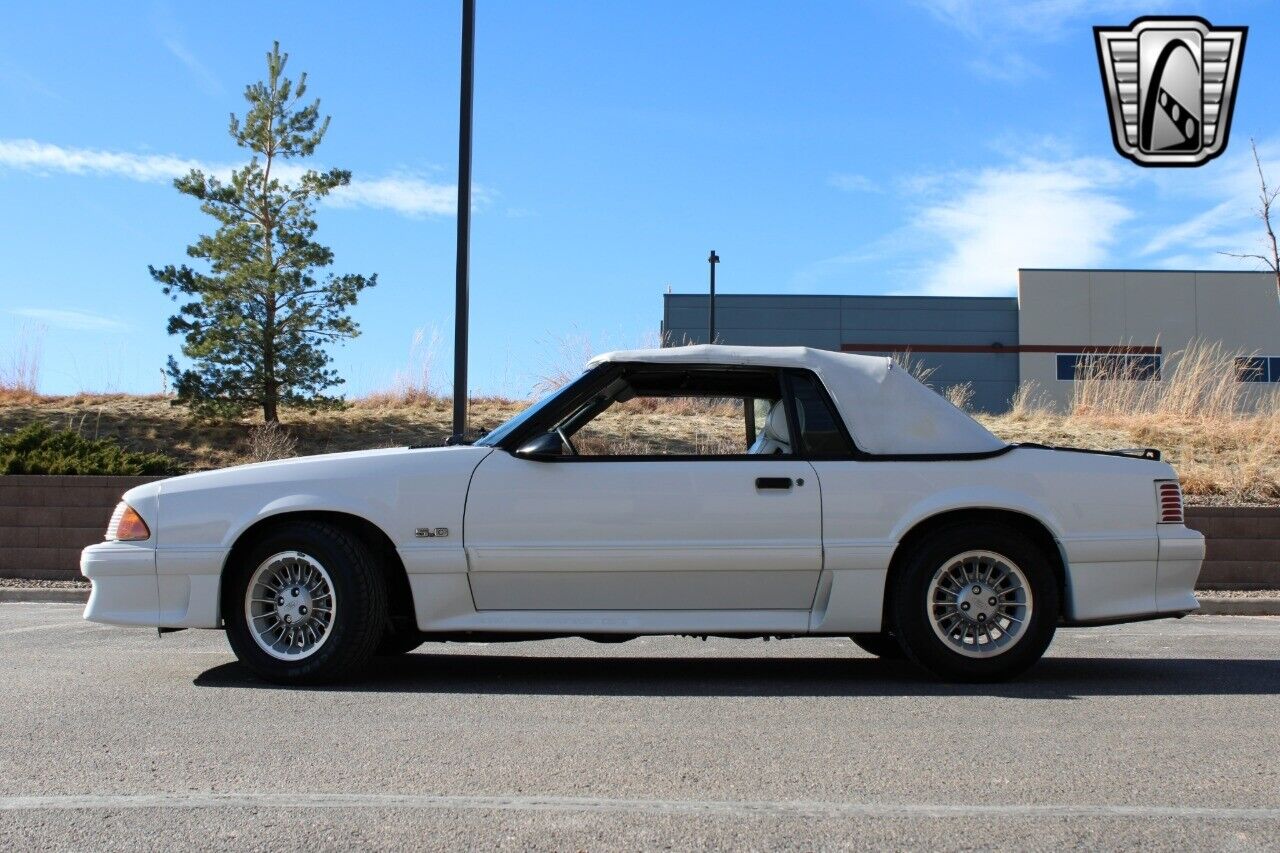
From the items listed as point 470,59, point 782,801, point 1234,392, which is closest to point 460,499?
point 782,801

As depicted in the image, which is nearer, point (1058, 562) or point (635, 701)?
point (635, 701)

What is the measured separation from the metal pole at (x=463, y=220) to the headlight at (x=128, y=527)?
17.5 ft

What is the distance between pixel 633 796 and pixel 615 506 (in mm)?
2206

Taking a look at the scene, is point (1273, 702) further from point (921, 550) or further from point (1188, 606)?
point (921, 550)

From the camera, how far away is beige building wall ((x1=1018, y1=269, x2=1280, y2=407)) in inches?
1858

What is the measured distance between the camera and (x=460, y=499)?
19.6ft

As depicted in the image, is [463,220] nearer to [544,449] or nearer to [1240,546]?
[544,449]

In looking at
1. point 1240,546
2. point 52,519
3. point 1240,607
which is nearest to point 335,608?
point 52,519

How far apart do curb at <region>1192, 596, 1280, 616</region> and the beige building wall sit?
3712 centimetres

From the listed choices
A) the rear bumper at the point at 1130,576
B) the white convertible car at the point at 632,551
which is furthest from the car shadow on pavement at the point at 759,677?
the rear bumper at the point at 1130,576

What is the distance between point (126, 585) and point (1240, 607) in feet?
29.7

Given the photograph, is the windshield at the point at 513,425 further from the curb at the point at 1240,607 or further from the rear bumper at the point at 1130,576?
the curb at the point at 1240,607

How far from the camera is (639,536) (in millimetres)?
5941

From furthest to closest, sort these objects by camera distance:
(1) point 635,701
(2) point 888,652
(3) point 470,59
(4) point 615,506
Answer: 1. (3) point 470,59
2. (2) point 888,652
3. (4) point 615,506
4. (1) point 635,701
